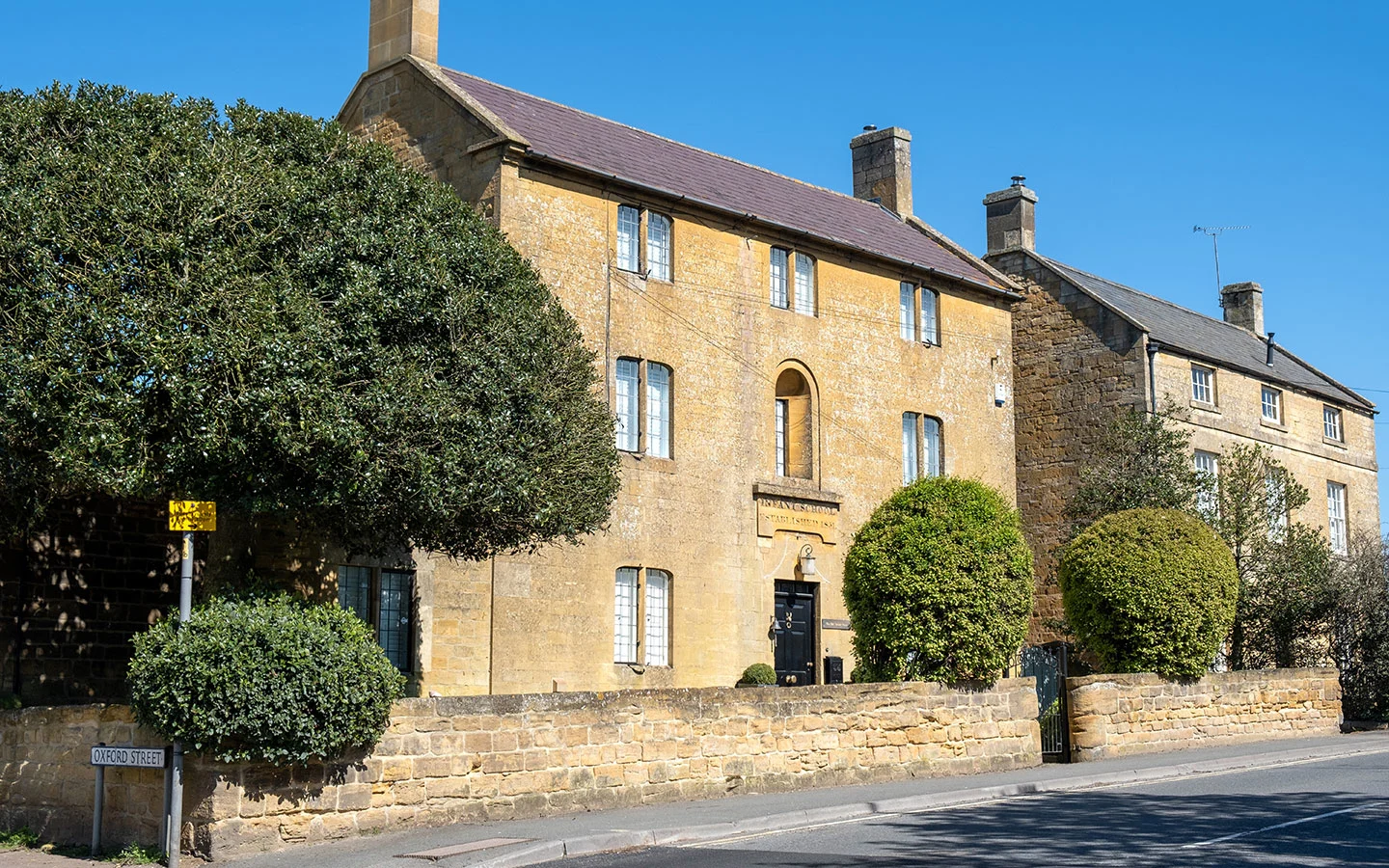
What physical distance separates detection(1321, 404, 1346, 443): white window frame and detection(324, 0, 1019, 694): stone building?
13745 mm

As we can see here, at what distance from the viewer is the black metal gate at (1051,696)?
2169 centimetres

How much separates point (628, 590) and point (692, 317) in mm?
5184

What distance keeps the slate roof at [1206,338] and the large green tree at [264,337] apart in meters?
20.6

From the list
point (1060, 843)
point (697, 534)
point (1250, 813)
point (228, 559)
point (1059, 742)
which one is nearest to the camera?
point (1060, 843)

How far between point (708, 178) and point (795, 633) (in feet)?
30.3

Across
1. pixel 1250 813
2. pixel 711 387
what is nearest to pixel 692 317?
pixel 711 387

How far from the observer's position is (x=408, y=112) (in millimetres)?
25188

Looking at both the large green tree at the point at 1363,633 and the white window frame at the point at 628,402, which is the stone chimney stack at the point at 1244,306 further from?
the white window frame at the point at 628,402

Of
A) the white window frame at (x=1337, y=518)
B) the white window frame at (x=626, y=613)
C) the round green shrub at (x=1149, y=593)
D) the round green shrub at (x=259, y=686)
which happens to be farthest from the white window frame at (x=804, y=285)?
the white window frame at (x=1337, y=518)

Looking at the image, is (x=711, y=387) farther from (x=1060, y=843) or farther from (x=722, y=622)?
(x=1060, y=843)

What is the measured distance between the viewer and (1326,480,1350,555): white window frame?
3856 centimetres

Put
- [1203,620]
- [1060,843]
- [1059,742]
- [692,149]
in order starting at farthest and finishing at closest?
[692,149], [1203,620], [1059,742], [1060,843]

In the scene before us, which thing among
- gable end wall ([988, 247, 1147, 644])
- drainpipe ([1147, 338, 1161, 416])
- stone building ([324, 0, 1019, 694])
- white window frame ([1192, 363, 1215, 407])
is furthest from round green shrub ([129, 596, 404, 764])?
white window frame ([1192, 363, 1215, 407])

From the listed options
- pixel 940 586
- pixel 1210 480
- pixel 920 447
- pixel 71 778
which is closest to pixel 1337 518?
pixel 1210 480
